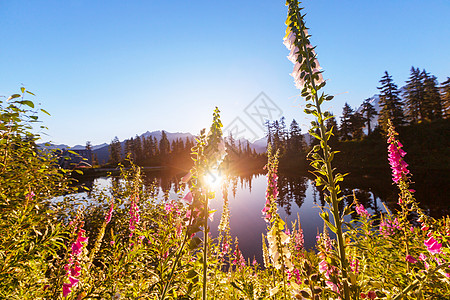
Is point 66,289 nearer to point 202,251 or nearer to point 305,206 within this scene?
point 202,251

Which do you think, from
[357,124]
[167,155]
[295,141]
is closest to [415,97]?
[357,124]

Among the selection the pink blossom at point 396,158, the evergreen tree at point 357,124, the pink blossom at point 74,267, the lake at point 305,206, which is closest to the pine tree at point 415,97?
the evergreen tree at point 357,124

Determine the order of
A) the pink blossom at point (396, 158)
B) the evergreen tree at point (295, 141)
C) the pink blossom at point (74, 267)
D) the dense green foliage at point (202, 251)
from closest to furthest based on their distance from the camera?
the dense green foliage at point (202, 251) < the pink blossom at point (74, 267) < the pink blossom at point (396, 158) < the evergreen tree at point (295, 141)

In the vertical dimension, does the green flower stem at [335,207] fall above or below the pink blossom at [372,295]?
above

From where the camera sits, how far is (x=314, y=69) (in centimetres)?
159

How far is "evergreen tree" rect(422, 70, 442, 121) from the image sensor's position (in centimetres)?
4744

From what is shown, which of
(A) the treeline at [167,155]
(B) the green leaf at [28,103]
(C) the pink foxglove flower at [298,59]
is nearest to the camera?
(C) the pink foxglove flower at [298,59]

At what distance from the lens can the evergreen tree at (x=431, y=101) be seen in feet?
156

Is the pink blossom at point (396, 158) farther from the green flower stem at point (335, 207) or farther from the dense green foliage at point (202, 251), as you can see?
the green flower stem at point (335, 207)

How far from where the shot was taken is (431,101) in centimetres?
4781

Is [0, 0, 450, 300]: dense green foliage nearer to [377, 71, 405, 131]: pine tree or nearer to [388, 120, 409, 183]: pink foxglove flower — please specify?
[388, 120, 409, 183]: pink foxglove flower

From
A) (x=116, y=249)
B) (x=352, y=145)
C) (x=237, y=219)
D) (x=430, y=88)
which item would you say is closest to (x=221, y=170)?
(x=116, y=249)

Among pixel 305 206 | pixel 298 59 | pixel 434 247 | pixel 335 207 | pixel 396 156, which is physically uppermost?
pixel 298 59

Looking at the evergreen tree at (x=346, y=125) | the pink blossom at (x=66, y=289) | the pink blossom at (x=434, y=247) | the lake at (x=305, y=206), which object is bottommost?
the lake at (x=305, y=206)
